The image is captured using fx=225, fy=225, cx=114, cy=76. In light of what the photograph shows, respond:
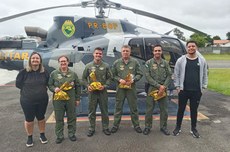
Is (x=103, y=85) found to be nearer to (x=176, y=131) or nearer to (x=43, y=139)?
(x=43, y=139)

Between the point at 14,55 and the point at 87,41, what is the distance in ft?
7.97

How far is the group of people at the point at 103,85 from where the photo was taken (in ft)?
12.9

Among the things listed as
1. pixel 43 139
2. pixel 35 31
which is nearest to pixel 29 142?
pixel 43 139

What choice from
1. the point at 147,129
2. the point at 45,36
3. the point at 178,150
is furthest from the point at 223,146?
the point at 45,36

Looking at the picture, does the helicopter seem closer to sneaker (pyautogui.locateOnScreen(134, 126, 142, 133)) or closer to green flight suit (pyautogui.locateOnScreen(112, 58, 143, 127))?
green flight suit (pyautogui.locateOnScreen(112, 58, 143, 127))

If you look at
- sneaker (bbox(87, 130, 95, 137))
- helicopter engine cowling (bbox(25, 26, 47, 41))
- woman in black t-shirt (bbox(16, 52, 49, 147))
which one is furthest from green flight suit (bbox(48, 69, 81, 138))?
helicopter engine cowling (bbox(25, 26, 47, 41))

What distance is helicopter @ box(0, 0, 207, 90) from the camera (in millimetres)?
6070

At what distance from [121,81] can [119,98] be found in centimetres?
41

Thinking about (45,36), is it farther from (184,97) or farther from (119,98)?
(184,97)

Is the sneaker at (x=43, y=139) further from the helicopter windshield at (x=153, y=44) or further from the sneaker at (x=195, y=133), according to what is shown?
the helicopter windshield at (x=153, y=44)

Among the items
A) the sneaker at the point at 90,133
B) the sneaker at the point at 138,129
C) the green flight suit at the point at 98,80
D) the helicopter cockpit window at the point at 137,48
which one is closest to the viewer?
the green flight suit at the point at 98,80

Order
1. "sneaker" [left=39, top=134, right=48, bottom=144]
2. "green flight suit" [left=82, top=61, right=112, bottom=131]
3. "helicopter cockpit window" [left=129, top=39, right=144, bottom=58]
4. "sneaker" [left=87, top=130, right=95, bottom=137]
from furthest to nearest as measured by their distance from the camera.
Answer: "helicopter cockpit window" [left=129, top=39, right=144, bottom=58] < "sneaker" [left=87, top=130, right=95, bottom=137] < "green flight suit" [left=82, top=61, right=112, bottom=131] < "sneaker" [left=39, top=134, right=48, bottom=144]

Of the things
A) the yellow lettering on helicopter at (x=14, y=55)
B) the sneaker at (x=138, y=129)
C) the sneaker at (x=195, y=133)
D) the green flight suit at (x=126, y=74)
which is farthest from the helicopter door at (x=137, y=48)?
the yellow lettering on helicopter at (x=14, y=55)

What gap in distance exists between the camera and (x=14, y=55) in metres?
7.03
